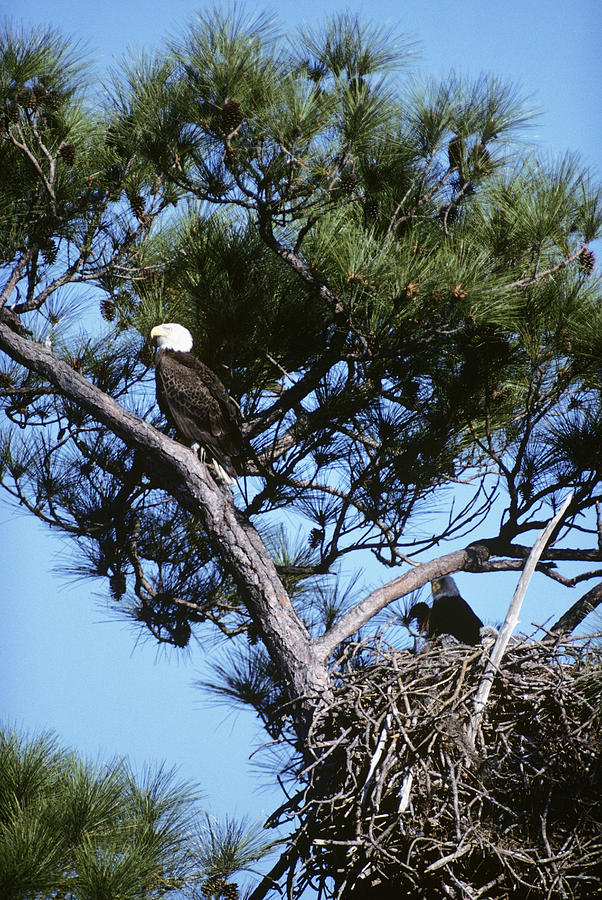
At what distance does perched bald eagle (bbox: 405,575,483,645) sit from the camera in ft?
11.2

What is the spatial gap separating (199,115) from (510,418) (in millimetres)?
1469

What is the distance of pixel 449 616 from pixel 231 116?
5.87ft

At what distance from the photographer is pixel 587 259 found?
3.18 m

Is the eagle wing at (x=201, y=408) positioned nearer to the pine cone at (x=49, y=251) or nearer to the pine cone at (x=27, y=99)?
the pine cone at (x=49, y=251)

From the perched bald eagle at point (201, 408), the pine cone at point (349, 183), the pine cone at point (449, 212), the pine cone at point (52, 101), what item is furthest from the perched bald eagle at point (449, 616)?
the pine cone at point (52, 101)

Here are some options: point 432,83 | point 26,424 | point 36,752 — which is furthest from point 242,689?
point 432,83

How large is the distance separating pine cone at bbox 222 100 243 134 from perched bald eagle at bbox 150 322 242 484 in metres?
0.78

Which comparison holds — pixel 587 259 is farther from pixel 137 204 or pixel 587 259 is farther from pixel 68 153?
pixel 68 153

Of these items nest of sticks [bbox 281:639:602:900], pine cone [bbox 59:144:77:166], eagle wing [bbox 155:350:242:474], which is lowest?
nest of sticks [bbox 281:639:602:900]

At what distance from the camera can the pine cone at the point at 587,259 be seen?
3178mm

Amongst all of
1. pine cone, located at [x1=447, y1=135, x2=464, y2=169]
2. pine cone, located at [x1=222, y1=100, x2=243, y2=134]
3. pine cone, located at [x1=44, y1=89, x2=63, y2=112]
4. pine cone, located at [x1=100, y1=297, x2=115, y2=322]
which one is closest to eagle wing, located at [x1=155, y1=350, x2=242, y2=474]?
pine cone, located at [x1=100, y1=297, x2=115, y2=322]

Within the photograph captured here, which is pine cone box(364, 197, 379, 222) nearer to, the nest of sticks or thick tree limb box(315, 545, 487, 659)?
thick tree limb box(315, 545, 487, 659)

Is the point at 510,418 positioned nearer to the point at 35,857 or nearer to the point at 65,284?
the point at 65,284

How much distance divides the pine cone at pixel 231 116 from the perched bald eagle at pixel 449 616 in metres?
1.59
